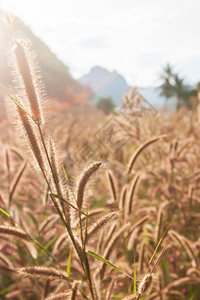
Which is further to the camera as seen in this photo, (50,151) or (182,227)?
(182,227)

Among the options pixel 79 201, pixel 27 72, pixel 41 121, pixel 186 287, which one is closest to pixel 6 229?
pixel 79 201

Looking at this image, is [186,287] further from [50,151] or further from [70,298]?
[50,151]

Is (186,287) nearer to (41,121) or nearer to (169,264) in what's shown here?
(169,264)

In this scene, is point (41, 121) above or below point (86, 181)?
above

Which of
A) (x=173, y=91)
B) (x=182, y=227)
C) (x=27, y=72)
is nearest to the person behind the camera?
(x=27, y=72)

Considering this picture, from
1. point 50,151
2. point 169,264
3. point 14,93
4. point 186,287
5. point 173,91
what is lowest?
Result: point 186,287

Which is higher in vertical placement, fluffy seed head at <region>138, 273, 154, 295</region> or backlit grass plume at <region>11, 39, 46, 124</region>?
backlit grass plume at <region>11, 39, 46, 124</region>

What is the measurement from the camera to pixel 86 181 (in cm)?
83

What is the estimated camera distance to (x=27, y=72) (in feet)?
2.53

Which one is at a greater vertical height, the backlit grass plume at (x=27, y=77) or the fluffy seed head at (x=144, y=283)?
the backlit grass plume at (x=27, y=77)

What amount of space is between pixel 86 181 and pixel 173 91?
132 feet

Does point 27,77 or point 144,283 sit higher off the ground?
point 27,77

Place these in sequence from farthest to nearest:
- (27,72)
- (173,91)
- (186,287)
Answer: (173,91)
(186,287)
(27,72)

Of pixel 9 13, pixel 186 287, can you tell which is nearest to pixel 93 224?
pixel 9 13
